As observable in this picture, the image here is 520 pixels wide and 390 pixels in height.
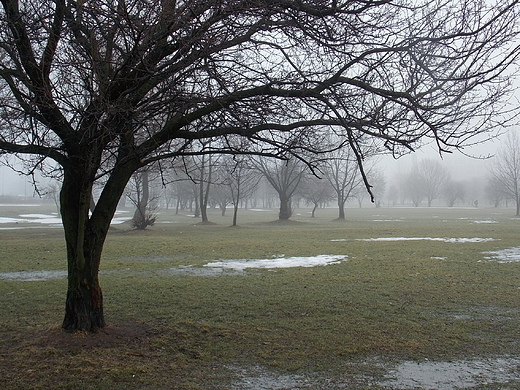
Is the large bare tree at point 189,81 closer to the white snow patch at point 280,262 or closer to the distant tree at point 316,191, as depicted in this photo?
the white snow patch at point 280,262

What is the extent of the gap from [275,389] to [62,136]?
378 centimetres

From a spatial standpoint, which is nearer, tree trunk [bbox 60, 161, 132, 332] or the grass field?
the grass field

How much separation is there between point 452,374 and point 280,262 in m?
8.50

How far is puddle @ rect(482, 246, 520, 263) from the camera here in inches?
511

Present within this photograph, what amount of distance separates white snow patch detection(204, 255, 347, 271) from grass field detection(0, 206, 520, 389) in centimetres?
70

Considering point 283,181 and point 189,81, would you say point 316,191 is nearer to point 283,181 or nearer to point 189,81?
point 283,181

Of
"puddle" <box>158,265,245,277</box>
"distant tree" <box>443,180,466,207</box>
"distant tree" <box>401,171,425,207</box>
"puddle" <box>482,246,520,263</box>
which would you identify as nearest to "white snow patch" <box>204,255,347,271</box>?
"puddle" <box>158,265,245,277</box>

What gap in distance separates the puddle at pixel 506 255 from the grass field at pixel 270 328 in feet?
4.83

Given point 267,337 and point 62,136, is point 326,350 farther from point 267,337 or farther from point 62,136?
point 62,136

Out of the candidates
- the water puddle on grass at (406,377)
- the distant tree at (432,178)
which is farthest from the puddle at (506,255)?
the distant tree at (432,178)

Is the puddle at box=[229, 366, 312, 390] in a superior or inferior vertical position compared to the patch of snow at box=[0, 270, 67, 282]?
inferior

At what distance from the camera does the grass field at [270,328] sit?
15.1 feet

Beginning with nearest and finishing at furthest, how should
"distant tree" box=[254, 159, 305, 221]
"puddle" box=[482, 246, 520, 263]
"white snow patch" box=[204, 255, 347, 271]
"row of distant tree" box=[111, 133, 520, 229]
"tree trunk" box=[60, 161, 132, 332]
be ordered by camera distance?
"tree trunk" box=[60, 161, 132, 332] < "white snow patch" box=[204, 255, 347, 271] < "puddle" box=[482, 246, 520, 263] < "row of distant tree" box=[111, 133, 520, 229] < "distant tree" box=[254, 159, 305, 221]

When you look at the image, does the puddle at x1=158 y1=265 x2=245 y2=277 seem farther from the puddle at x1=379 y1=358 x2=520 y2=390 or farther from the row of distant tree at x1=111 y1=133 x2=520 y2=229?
the puddle at x1=379 y1=358 x2=520 y2=390
